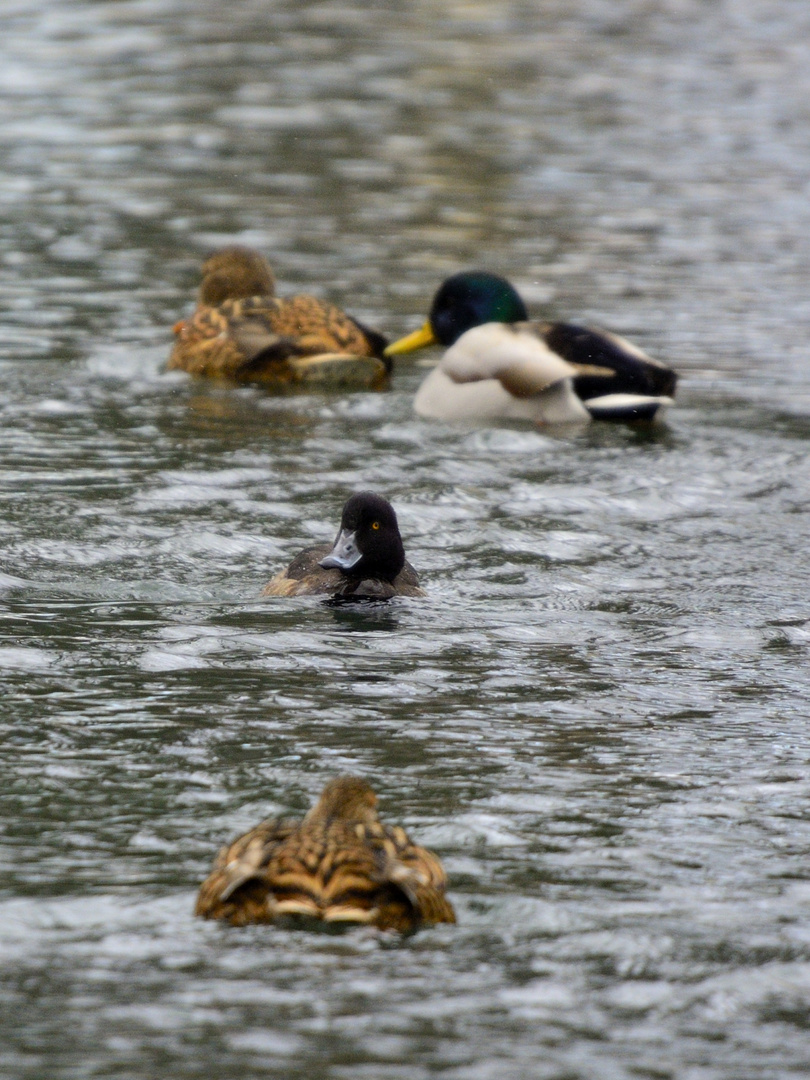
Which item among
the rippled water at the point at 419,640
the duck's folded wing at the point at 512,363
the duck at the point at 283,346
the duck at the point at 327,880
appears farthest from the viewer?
the duck at the point at 283,346

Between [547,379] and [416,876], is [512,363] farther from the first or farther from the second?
[416,876]

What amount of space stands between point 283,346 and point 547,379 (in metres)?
2.08

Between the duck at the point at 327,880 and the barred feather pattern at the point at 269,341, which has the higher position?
the barred feather pattern at the point at 269,341

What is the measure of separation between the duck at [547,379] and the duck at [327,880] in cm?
818

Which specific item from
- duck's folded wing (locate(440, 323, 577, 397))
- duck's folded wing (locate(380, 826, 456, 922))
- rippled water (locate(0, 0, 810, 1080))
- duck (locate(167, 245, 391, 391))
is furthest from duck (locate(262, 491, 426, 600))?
duck (locate(167, 245, 391, 391))

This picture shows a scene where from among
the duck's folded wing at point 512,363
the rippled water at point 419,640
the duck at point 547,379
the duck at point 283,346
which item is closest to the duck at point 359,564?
the rippled water at point 419,640

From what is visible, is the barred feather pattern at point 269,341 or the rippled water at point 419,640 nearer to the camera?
the rippled water at point 419,640

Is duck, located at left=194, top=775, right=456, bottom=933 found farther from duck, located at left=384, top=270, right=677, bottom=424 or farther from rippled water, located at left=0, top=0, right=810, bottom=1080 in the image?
duck, located at left=384, top=270, right=677, bottom=424

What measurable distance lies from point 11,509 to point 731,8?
98.8ft

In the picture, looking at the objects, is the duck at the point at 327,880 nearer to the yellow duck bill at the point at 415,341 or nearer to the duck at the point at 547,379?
the duck at the point at 547,379

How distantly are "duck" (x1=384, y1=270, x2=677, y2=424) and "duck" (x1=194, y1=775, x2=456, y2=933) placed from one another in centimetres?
818

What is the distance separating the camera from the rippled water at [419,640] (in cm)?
504

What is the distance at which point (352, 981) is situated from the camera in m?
5.04

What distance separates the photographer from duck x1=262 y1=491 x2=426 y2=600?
29.1 feet
